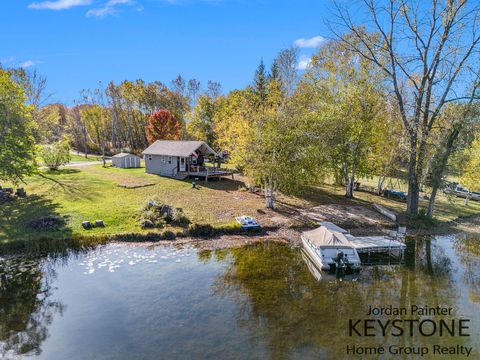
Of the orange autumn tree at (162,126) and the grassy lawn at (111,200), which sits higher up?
the orange autumn tree at (162,126)

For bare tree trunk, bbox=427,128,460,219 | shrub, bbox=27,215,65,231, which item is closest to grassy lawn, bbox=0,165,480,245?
shrub, bbox=27,215,65,231

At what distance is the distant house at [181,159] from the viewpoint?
3888 cm

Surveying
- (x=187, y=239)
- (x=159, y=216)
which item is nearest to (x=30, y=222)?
(x=159, y=216)

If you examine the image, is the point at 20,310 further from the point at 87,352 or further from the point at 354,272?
the point at 354,272

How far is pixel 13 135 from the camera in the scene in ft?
86.3

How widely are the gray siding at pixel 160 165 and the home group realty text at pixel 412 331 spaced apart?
99.7ft

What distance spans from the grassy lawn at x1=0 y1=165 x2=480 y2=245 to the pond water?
3.91 m

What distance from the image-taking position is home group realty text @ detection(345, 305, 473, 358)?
12023 mm

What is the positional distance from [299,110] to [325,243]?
15.3 metres

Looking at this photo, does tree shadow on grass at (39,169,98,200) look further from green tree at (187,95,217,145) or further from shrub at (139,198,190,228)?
green tree at (187,95,217,145)

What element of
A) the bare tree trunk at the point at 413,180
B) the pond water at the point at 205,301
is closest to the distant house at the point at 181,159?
the pond water at the point at 205,301

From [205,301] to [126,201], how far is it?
55.2 feet

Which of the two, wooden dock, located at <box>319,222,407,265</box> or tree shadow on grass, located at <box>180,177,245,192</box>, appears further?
tree shadow on grass, located at <box>180,177,245,192</box>

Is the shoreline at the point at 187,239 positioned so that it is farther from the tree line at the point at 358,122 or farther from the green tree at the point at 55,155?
A: the green tree at the point at 55,155
